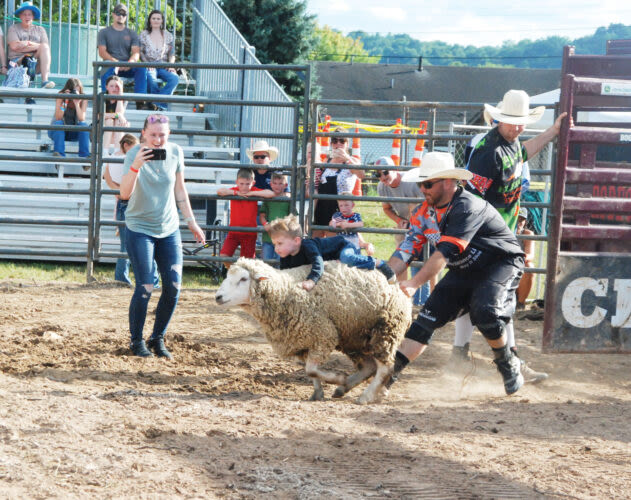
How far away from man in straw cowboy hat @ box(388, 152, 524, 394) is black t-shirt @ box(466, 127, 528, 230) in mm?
492

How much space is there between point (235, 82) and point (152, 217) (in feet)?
24.3

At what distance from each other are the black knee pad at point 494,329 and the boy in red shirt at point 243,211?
164 inches

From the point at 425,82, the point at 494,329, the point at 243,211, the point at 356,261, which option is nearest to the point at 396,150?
the point at 243,211

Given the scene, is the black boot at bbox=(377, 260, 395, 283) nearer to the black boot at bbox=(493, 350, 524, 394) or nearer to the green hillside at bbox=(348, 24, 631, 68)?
the black boot at bbox=(493, 350, 524, 394)

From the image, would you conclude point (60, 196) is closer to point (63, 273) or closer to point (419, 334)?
point (63, 273)

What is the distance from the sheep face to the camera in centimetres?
568

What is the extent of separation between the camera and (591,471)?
437 cm

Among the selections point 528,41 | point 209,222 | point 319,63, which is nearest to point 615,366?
point 209,222

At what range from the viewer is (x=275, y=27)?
2936 cm

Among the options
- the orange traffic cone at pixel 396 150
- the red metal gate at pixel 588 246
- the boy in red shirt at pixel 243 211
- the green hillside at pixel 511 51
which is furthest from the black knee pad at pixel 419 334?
the green hillside at pixel 511 51

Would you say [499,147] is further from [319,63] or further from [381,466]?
[319,63]

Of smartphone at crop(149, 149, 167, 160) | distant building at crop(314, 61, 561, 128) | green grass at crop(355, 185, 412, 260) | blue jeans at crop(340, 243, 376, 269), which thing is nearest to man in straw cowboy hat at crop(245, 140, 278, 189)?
green grass at crop(355, 185, 412, 260)

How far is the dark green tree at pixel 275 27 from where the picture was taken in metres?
29.1

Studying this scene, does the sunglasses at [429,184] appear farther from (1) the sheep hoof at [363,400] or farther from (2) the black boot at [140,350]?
(2) the black boot at [140,350]
